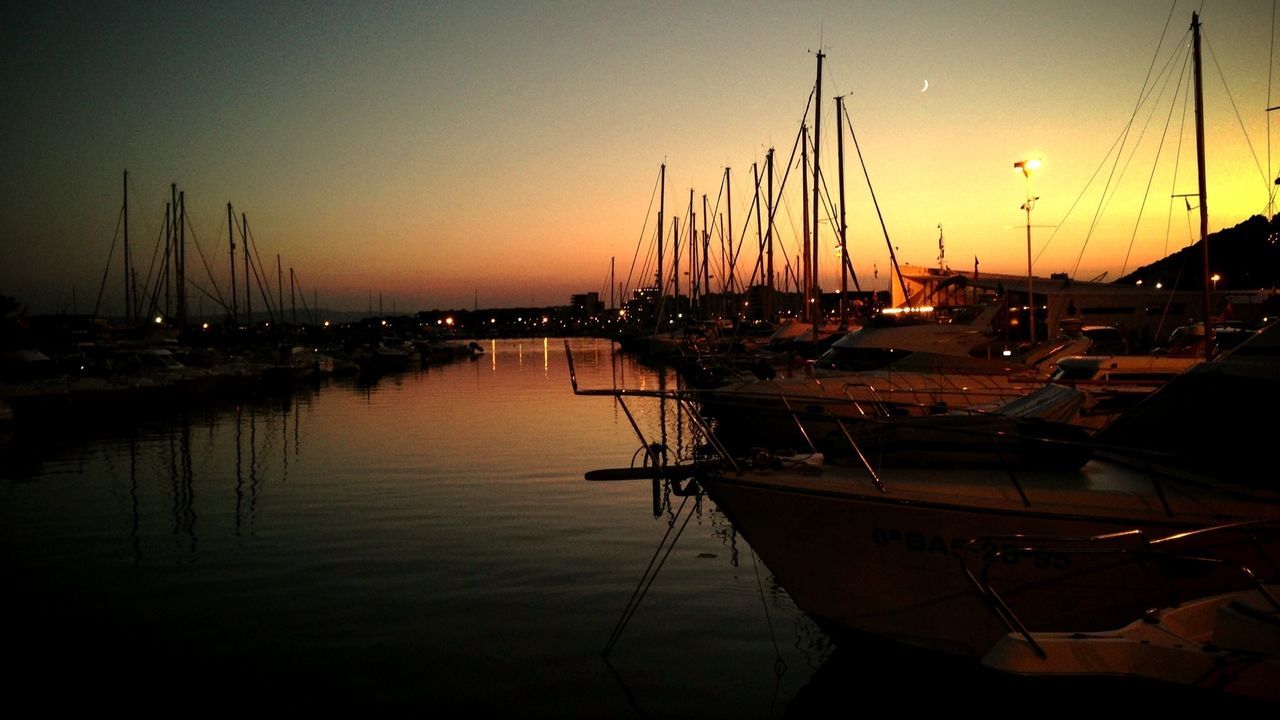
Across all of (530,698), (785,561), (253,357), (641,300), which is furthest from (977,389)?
(641,300)

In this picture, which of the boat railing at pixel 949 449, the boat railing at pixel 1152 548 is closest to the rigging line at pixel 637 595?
the boat railing at pixel 949 449

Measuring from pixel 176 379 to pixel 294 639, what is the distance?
35.7m

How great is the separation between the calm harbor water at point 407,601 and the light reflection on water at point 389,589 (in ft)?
0.12

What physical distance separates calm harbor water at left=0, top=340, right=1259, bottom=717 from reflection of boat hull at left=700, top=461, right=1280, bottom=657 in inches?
22.9

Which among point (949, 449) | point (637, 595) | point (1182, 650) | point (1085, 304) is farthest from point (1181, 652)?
point (1085, 304)

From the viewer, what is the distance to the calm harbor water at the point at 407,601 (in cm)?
783

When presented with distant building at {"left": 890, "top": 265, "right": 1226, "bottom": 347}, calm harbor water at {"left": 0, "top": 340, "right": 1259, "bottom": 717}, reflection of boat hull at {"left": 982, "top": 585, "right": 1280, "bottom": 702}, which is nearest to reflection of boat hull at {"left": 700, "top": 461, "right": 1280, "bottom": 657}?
calm harbor water at {"left": 0, "top": 340, "right": 1259, "bottom": 717}

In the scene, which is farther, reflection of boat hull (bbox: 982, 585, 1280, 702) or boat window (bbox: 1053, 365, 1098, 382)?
boat window (bbox: 1053, 365, 1098, 382)

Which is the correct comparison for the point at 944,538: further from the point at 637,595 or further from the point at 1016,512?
the point at 637,595

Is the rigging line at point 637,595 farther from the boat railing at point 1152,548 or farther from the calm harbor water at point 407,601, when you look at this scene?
the boat railing at point 1152,548

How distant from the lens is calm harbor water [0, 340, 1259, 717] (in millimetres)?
7835

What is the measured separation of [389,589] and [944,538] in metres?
6.55

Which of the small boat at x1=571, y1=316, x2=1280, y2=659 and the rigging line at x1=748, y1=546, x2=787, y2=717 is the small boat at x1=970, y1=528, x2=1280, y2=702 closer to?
the small boat at x1=571, y1=316, x2=1280, y2=659

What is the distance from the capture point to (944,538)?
7.21 metres
